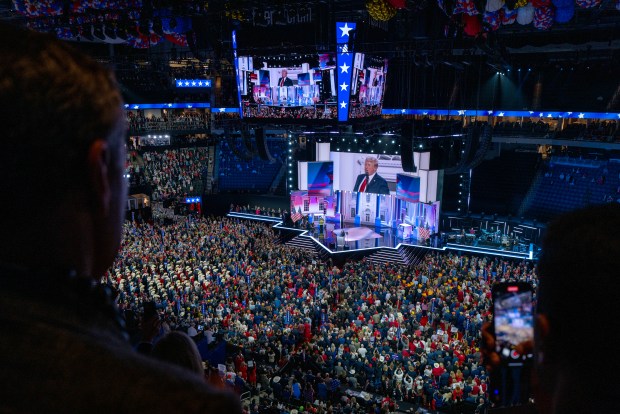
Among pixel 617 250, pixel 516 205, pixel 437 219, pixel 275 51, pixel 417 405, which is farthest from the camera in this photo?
pixel 516 205

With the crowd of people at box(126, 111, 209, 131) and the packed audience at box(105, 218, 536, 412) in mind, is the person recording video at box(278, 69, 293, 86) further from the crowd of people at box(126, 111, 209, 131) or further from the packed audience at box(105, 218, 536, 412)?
the crowd of people at box(126, 111, 209, 131)

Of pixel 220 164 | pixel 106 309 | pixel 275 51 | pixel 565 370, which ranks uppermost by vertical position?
pixel 275 51

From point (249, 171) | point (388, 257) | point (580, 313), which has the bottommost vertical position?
point (388, 257)

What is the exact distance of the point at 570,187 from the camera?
29.0 metres

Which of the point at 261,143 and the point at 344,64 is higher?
the point at 344,64

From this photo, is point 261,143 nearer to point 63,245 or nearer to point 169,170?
point 169,170

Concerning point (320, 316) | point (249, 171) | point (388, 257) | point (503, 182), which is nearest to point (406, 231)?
point (388, 257)

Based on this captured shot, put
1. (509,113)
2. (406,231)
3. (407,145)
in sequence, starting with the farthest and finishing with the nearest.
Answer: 1. (509,113)
2. (406,231)
3. (407,145)

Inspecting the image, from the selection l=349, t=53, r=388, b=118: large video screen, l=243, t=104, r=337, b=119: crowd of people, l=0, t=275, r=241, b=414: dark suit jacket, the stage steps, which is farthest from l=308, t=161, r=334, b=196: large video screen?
l=0, t=275, r=241, b=414: dark suit jacket

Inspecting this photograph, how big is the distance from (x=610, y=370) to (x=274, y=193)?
34.0 m

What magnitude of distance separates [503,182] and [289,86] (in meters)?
16.4

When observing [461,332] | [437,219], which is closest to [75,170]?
[461,332]

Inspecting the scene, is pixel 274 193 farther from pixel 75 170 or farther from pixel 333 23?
pixel 75 170

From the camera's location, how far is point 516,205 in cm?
3023
